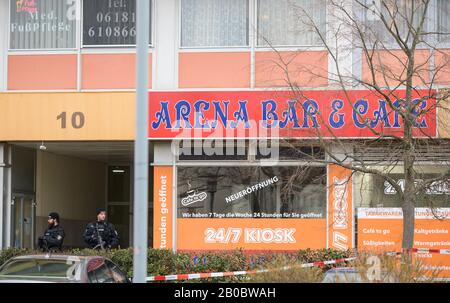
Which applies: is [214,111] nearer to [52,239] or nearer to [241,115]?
[241,115]

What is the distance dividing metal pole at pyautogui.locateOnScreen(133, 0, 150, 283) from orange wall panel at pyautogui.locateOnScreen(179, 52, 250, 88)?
29.8 feet

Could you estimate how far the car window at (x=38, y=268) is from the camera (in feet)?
31.8

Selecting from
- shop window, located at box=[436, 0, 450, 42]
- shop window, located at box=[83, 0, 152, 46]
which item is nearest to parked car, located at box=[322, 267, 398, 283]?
shop window, located at box=[436, 0, 450, 42]

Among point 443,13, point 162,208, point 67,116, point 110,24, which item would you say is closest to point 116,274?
point 162,208

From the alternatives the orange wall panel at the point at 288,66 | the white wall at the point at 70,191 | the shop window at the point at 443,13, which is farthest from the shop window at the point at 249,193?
the white wall at the point at 70,191

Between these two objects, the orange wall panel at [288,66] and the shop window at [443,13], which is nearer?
the orange wall panel at [288,66]

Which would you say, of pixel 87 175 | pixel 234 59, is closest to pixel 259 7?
pixel 234 59

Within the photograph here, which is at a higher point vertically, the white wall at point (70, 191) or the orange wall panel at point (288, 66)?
the orange wall panel at point (288, 66)

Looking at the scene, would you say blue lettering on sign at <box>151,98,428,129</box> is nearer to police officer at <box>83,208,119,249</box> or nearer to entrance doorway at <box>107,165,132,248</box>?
police officer at <box>83,208,119,249</box>

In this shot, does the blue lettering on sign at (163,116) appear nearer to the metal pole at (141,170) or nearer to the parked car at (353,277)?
the parked car at (353,277)

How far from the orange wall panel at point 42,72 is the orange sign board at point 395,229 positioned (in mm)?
7503

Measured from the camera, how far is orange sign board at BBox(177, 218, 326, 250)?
16172 mm

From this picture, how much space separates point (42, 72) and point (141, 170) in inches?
421
